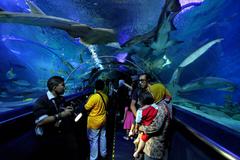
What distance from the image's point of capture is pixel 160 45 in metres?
11.8

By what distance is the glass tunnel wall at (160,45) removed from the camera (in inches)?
326

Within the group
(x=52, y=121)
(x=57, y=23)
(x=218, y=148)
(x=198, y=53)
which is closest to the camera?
(x=218, y=148)

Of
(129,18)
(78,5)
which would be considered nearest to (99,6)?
(78,5)

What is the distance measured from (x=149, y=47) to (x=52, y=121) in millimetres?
9686

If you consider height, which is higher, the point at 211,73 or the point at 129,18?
the point at 129,18

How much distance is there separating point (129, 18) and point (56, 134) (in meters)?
6.21

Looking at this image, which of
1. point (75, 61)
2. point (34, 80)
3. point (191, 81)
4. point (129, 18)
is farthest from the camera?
point (34, 80)

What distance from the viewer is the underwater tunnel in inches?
164

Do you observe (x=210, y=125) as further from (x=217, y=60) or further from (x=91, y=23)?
(x=217, y=60)

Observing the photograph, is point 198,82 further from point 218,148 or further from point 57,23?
point 218,148

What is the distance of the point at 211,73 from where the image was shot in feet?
36.6

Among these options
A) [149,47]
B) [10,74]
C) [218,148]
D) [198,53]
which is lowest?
Result: [218,148]

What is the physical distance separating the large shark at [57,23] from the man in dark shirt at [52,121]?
590 cm

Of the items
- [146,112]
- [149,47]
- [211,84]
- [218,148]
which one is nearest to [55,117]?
[146,112]
